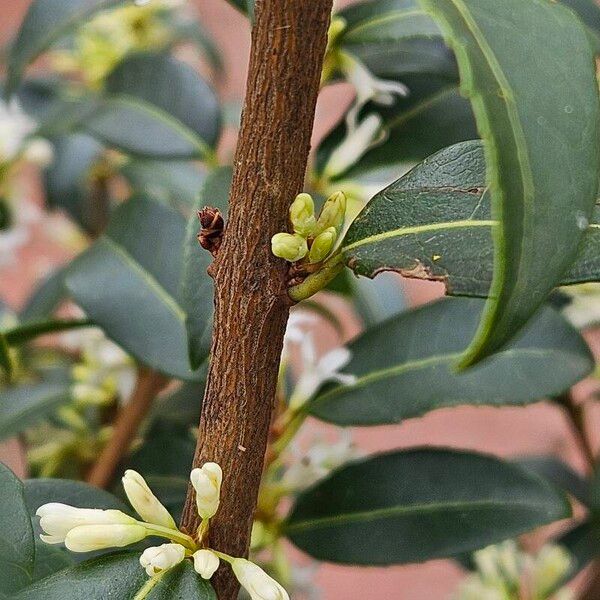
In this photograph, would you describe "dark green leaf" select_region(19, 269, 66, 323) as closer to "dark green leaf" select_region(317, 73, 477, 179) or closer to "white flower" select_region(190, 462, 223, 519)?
"dark green leaf" select_region(317, 73, 477, 179)

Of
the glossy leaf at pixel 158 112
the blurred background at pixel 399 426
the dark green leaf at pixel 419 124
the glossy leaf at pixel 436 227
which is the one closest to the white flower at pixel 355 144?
the dark green leaf at pixel 419 124

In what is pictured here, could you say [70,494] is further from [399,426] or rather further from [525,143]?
[399,426]

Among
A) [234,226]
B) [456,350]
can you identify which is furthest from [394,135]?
[234,226]

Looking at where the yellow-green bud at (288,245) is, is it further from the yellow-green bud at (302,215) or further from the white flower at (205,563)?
the white flower at (205,563)

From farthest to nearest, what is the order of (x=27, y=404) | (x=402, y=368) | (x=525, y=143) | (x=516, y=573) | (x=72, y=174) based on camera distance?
1. (x=72, y=174)
2. (x=516, y=573)
3. (x=27, y=404)
4. (x=402, y=368)
5. (x=525, y=143)

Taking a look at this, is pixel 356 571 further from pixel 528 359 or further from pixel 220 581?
pixel 220 581

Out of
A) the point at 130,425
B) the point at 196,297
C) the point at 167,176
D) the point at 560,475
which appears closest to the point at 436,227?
the point at 196,297
